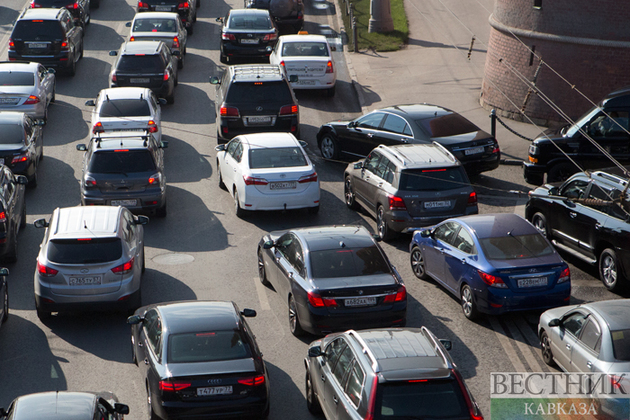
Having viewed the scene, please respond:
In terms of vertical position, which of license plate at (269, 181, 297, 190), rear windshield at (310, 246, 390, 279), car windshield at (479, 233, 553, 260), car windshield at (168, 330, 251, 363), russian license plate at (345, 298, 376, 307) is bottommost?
license plate at (269, 181, 297, 190)

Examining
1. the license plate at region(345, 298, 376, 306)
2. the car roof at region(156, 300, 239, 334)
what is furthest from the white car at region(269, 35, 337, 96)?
the car roof at region(156, 300, 239, 334)

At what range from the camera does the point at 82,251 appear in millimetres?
12539

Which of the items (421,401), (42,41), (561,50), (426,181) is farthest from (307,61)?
(421,401)

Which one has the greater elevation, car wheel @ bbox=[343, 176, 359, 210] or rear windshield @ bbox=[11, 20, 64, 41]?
rear windshield @ bbox=[11, 20, 64, 41]

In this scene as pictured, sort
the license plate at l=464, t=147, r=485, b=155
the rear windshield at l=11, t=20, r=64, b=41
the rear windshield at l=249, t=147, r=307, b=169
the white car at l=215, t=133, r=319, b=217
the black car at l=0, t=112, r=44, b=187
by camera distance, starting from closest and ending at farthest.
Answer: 1. the white car at l=215, t=133, r=319, b=217
2. the rear windshield at l=249, t=147, r=307, b=169
3. the black car at l=0, t=112, r=44, b=187
4. the license plate at l=464, t=147, r=485, b=155
5. the rear windshield at l=11, t=20, r=64, b=41

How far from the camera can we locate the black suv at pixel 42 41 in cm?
2575

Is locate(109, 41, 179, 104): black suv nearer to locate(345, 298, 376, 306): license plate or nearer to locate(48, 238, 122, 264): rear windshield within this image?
locate(48, 238, 122, 264): rear windshield

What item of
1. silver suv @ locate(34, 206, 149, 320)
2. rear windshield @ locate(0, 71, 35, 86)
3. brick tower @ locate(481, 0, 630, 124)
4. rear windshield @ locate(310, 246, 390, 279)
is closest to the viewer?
rear windshield @ locate(310, 246, 390, 279)

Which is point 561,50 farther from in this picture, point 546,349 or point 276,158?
point 546,349

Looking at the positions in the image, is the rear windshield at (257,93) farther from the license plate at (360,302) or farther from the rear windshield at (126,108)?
the license plate at (360,302)

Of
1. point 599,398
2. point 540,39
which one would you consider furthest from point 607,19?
point 599,398

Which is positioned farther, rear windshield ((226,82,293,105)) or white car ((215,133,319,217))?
rear windshield ((226,82,293,105))

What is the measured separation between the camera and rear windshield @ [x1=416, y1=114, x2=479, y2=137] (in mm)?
19094

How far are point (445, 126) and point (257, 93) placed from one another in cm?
463
